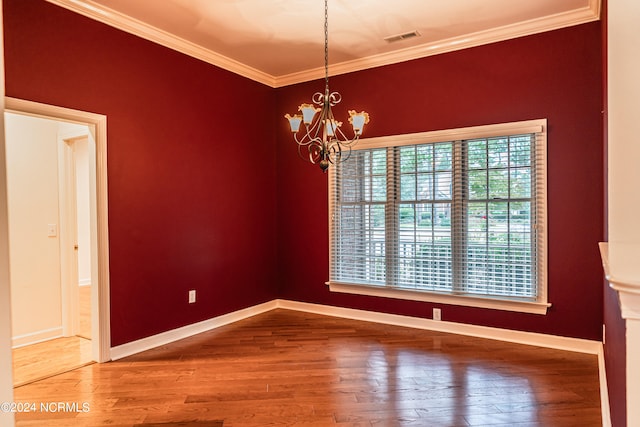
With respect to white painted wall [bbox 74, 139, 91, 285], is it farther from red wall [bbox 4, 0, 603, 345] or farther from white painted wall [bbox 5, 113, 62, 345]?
red wall [bbox 4, 0, 603, 345]

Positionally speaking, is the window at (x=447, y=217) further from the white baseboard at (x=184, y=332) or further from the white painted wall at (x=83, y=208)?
the white painted wall at (x=83, y=208)

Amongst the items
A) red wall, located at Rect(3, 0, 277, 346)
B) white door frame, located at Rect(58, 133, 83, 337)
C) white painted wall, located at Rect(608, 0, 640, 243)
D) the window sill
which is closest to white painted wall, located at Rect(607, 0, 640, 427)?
white painted wall, located at Rect(608, 0, 640, 243)

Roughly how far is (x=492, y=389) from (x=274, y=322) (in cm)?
245

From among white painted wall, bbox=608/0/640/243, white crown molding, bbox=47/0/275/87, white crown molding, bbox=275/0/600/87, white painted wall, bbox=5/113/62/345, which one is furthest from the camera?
white painted wall, bbox=5/113/62/345

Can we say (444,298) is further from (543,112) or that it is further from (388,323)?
(543,112)

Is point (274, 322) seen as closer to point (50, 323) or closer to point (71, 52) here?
point (50, 323)

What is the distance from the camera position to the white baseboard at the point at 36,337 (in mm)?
3878

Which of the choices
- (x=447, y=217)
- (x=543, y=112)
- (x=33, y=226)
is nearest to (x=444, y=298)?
(x=447, y=217)

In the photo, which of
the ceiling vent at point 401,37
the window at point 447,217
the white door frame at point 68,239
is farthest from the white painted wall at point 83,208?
the ceiling vent at point 401,37

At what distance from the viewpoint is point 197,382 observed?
118 inches

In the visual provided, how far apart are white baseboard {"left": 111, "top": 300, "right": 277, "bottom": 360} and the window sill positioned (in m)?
0.97

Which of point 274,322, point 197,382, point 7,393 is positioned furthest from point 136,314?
point 7,393

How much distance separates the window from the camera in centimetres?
368

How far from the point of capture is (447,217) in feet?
13.4
